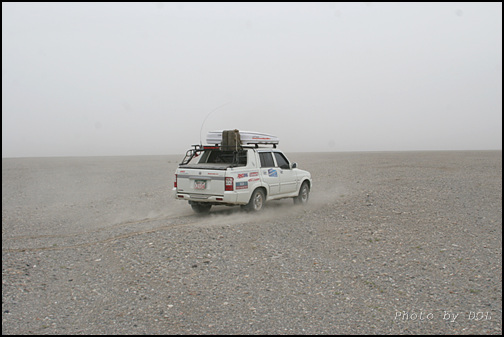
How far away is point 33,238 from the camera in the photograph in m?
10.5

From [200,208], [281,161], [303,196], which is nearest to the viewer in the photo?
[200,208]

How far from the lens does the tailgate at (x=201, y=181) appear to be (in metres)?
11.2

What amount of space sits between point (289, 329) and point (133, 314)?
2.04 meters

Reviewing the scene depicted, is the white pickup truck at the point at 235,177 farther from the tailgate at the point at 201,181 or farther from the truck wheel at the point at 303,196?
the truck wheel at the point at 303,196

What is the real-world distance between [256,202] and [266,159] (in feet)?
4.16

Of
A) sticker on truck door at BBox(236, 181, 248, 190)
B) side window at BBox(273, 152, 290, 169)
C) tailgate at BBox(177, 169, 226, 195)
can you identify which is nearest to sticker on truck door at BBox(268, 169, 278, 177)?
side window at BBox(273, 152, 290, 169)

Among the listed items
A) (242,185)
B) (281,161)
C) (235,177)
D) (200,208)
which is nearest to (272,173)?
(281,161)

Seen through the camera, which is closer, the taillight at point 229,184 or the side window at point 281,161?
the taillight at point 229,184

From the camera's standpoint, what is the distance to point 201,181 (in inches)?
452

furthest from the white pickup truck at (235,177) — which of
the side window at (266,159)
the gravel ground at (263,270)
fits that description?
the gravel ground at (263,270)

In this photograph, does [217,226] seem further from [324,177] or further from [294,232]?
[324,177]

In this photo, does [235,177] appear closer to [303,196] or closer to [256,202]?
[256,202]

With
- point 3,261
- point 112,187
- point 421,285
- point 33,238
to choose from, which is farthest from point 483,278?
point 112,187

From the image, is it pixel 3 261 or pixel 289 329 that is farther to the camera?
pixel 3 261
